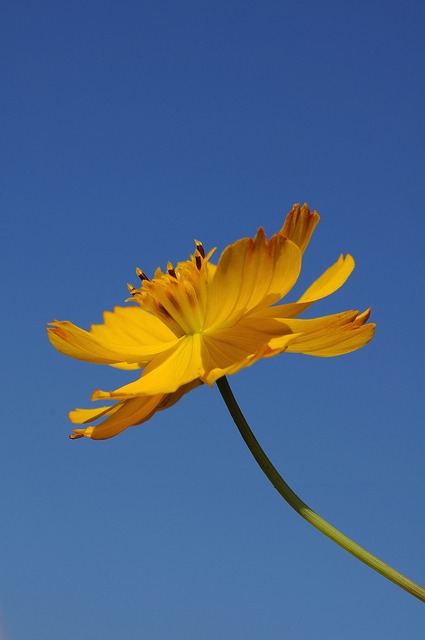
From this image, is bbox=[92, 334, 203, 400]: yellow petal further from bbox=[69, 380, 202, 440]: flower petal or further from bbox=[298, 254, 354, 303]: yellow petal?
bbox=[298, 254, 354, 303]: yellow petal

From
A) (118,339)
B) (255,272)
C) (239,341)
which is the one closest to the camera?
(255,272)

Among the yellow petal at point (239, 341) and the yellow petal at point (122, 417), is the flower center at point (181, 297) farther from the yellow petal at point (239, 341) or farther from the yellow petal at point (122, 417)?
the yellow petal at point (122, 417)

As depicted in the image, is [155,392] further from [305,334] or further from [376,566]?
[376,566]

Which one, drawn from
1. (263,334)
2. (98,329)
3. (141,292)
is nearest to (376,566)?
(263,334)

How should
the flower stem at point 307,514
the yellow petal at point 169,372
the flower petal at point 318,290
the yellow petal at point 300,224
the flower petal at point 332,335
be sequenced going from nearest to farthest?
the flower stem at point 307,514
the yellow petal at point 169,372
the flower petal at point 332,335
the flower petal at point 318,290
the yellow petal at point 300,224

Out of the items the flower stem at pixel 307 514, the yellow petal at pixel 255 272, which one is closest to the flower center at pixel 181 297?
the yellow petal at pixel 255 272

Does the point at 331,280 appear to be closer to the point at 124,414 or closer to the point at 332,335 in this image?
the point at 332,335

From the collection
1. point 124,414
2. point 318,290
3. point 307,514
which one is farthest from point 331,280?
point 307,514
